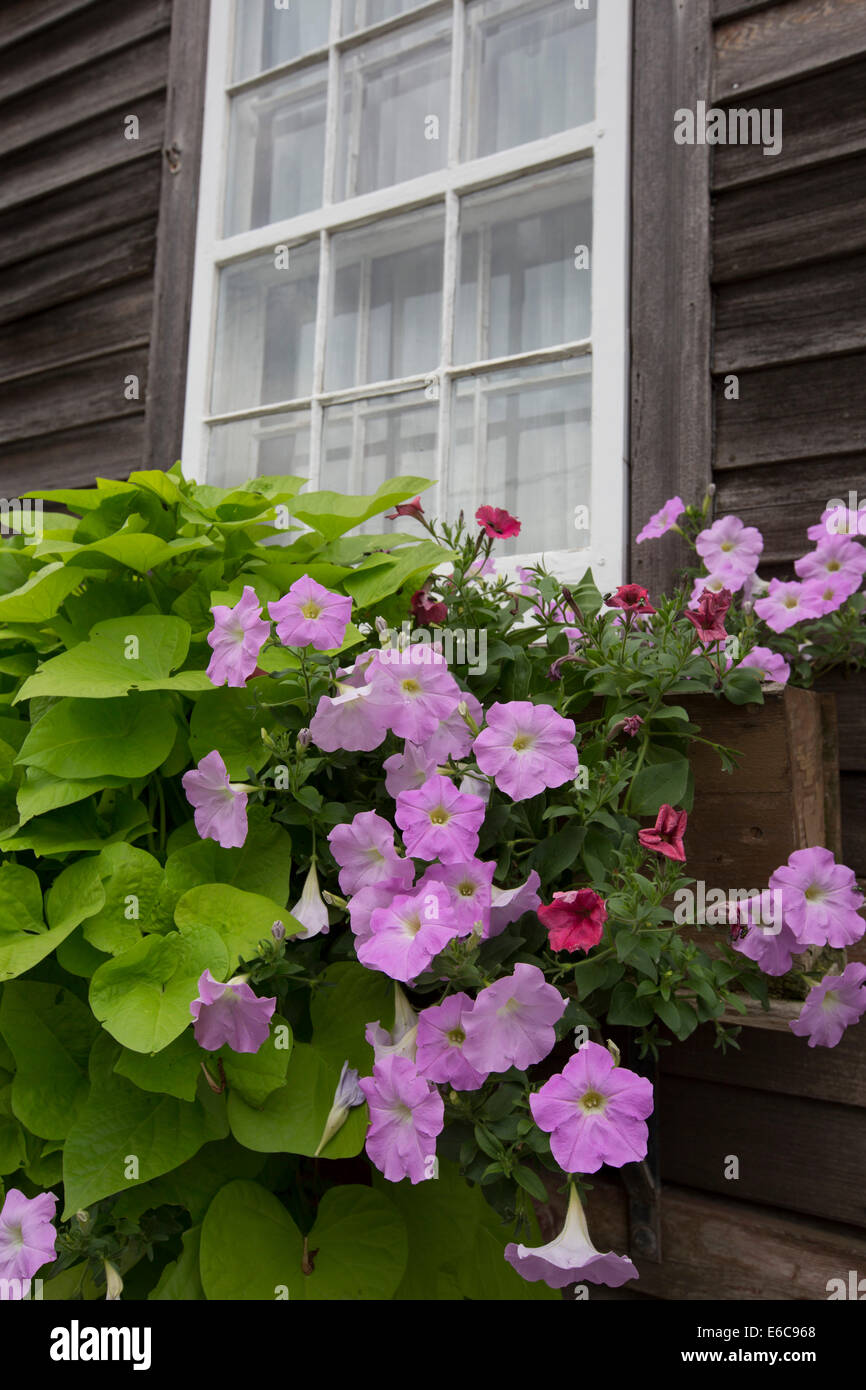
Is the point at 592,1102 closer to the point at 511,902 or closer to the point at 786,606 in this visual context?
the point at 511,902

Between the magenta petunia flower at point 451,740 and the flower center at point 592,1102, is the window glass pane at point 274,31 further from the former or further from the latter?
the flower center at point 592,1102

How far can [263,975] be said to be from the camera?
0.83m

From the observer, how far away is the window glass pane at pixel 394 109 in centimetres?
183

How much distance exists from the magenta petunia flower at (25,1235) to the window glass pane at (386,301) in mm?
1425

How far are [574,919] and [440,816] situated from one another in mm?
141

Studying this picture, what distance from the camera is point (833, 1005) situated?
35.9 inches

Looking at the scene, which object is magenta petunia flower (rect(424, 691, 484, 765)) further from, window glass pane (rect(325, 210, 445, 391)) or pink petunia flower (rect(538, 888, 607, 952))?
window glass pane (rect(325, 210, 445, 391))

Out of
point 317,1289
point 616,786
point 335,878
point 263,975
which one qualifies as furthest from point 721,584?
point 317,1289

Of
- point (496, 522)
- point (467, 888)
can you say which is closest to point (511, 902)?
point (467, 888)

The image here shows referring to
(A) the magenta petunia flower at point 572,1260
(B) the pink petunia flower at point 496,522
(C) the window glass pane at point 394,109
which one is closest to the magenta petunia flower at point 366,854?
(A) the magenta petunia flower at point 572,1260

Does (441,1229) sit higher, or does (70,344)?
(70,344)

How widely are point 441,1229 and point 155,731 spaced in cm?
57

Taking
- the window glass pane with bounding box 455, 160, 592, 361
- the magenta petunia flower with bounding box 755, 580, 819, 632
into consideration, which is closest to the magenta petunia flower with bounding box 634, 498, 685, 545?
the magenta petunia flower with bounding box 755, 580, 819, 632
